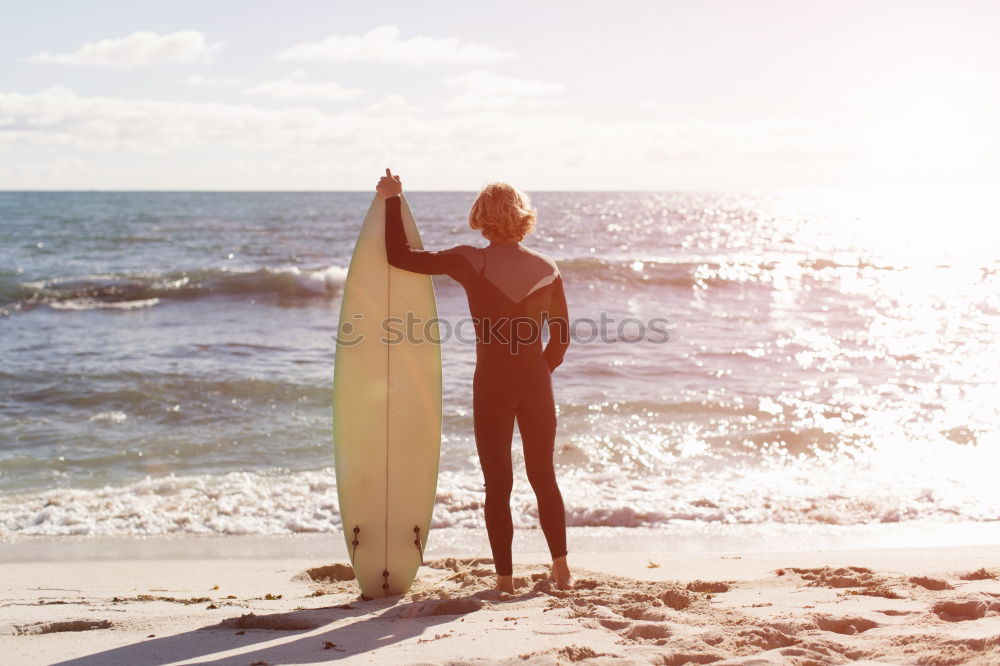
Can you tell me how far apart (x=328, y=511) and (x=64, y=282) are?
13265 mm

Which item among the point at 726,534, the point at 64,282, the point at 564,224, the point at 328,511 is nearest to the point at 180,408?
the point at 328,511

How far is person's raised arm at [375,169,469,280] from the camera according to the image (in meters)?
3.21

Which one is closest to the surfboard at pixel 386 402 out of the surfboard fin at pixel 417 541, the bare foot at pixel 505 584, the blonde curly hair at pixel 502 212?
the surfboard fin at pixel 417 541

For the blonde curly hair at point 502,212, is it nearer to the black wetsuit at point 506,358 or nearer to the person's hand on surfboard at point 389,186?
the black wetsuit at point 506,358

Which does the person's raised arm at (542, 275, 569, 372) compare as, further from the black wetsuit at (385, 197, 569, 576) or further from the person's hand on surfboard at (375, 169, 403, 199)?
the person's hand on surfboard at (375, 169, 403, 199)

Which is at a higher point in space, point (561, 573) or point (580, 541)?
point (561, 573)

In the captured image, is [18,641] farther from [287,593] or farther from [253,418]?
[253,418]

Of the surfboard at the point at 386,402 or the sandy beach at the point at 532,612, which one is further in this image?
the surfboard at the point at 386,402

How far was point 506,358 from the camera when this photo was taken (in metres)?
3.22

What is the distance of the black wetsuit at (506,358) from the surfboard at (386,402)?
0.49m

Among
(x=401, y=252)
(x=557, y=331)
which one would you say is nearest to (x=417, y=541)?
(x=557, y=331)

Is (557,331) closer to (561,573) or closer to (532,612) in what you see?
(561,573)

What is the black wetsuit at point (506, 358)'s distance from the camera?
322cm

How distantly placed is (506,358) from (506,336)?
8 cm
